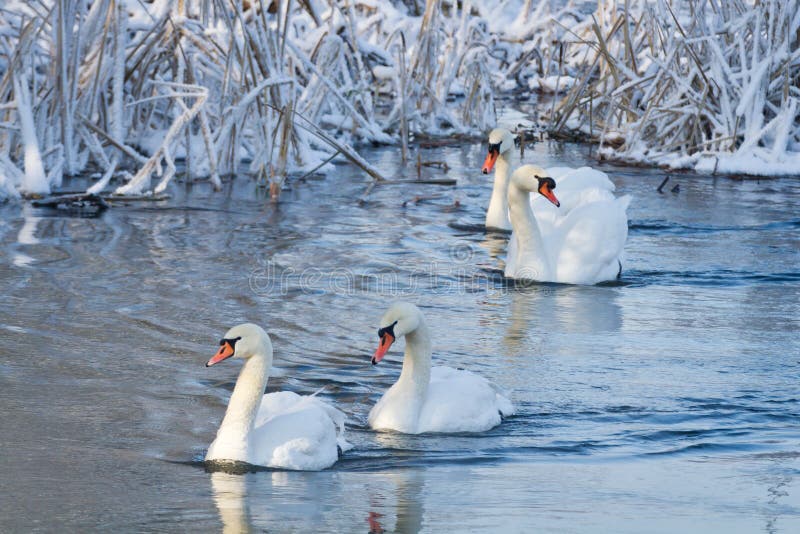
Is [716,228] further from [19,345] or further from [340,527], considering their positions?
[340,527]

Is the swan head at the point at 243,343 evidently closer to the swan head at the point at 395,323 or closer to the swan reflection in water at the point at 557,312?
→ the swan head at the point at 395,323

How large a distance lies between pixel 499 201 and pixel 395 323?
18.4 ft

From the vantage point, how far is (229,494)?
202 inches

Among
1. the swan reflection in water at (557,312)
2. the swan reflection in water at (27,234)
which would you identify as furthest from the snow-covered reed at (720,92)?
the swan reflection in water at (27,234)

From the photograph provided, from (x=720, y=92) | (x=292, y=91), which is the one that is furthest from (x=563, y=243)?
(x=720, y=92)

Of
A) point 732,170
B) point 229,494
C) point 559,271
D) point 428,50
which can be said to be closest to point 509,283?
point 559,271

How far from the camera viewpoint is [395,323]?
241 inches

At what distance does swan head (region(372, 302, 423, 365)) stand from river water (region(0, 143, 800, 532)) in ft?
1.43

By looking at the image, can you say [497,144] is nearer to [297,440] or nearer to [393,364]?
[393,364]

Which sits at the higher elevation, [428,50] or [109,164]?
[428,50]

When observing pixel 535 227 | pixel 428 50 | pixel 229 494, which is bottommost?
pixel 229 494

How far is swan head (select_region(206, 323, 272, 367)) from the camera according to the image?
5.58 metres

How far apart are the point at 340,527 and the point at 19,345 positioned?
313 cm

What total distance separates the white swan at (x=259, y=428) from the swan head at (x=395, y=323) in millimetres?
525
